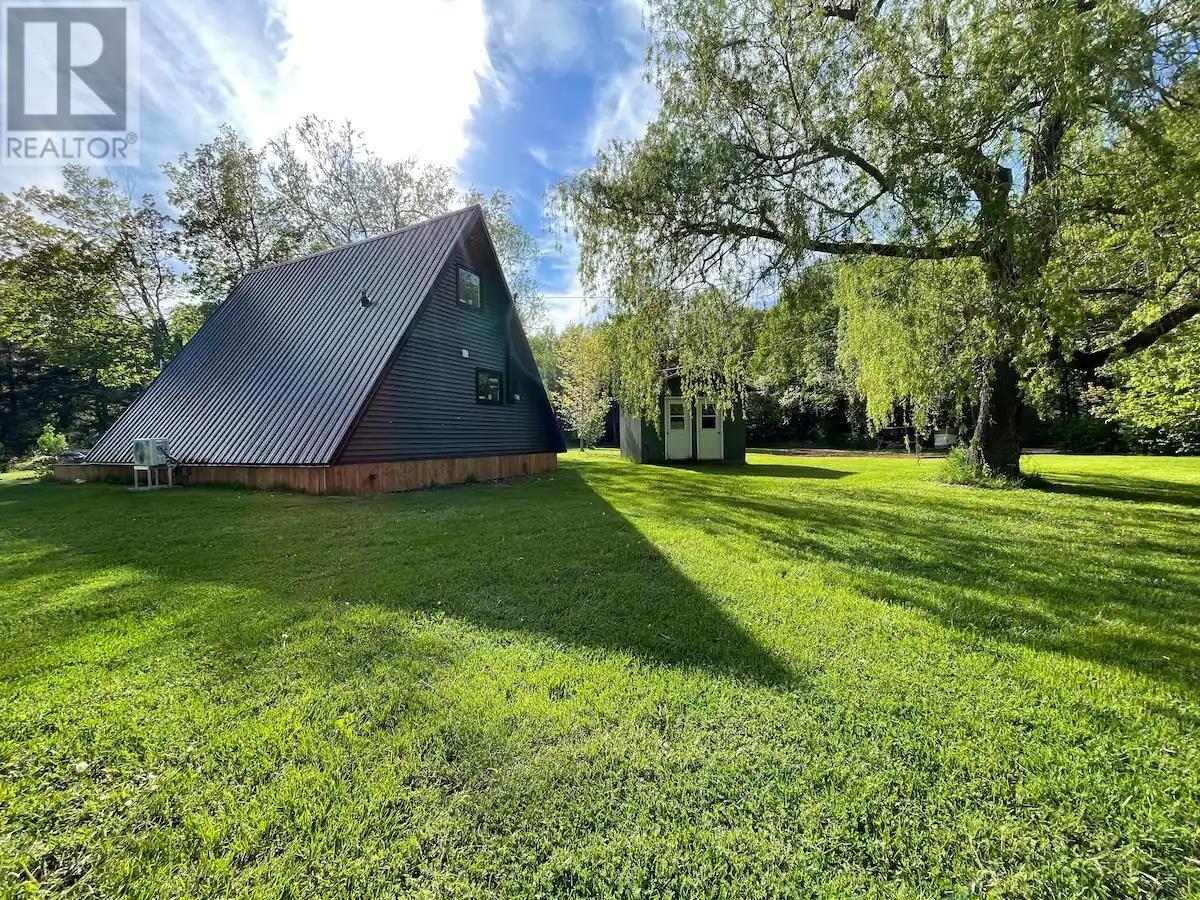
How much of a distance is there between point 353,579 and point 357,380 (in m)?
6.08

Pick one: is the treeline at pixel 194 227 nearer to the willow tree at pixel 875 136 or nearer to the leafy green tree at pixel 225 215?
the leafy green tree at pixel 225 215

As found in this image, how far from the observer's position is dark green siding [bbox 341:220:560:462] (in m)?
9.26

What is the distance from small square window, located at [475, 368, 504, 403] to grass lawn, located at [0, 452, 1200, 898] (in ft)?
23.9

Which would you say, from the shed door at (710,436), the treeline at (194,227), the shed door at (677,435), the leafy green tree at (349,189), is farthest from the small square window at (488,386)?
the leafy green tree at (349,189)

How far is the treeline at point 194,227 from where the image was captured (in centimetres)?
1719

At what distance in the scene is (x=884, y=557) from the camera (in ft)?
15.1

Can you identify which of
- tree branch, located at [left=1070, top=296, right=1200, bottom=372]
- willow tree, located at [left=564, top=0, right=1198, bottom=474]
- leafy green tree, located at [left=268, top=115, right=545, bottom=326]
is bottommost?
tree branch, located at [left=1070, top=296, right=1200, bottom=372]

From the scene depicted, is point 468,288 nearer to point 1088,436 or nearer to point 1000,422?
point 1000,422

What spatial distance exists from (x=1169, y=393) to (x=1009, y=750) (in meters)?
11.4

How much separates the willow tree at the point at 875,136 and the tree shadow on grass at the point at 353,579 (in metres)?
4.49

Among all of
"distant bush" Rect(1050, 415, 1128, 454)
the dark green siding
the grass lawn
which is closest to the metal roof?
the dark green siding

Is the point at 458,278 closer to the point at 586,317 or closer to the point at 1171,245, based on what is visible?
the point at 586,317

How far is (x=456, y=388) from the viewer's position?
35.4 feet

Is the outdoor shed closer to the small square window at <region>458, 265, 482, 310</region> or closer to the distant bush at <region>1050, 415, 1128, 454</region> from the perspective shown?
the small square window at <region>458, 265, 482, 310</region>
